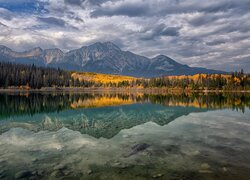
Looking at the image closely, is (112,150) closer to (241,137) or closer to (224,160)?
(224,160)

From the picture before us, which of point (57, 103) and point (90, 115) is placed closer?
point (90, 115)

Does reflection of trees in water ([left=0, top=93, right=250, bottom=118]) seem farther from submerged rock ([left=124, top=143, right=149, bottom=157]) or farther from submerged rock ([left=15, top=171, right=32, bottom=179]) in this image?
submerged rock ([left=15, top=171, right=32, bottom=179])

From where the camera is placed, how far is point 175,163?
19.2m

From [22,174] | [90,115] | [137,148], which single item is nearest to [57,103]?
Answer: [90,115]

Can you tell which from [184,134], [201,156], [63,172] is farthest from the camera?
[184,134]

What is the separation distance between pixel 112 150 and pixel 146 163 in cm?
557

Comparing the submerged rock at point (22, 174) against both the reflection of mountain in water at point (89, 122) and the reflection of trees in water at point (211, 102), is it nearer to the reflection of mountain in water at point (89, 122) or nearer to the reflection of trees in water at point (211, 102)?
the reflection of mountain in water at point (89, 122)

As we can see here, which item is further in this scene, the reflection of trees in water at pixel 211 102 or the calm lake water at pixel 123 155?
the reflection of trees in water at pixel 211 102

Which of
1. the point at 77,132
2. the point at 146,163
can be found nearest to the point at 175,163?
the point at 146,163

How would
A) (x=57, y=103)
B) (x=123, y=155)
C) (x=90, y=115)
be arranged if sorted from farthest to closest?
(x=57, y=103) < (x=90, y=115) < (x=123, y=155)

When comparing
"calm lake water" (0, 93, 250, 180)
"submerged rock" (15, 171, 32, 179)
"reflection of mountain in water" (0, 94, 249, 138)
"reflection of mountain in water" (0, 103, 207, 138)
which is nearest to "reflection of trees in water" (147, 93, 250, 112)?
"reflection of mountain in water" (0, 94, 249, 138)

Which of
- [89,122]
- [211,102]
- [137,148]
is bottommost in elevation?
[211,102]

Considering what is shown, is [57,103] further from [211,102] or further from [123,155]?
[123,155]

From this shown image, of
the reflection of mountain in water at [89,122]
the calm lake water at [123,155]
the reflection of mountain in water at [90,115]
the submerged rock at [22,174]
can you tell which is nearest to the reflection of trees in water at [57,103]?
the reflection of mountain in water at [90,115]
